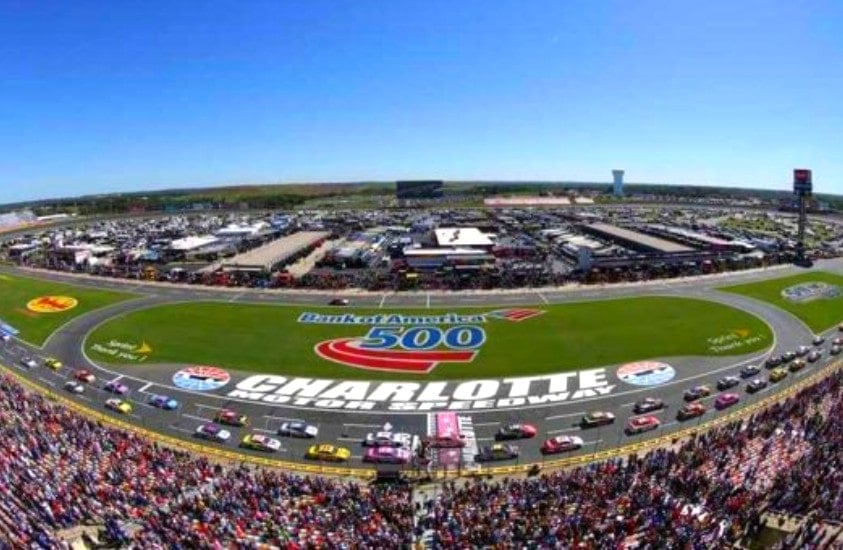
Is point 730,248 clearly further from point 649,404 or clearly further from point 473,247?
point 649,404

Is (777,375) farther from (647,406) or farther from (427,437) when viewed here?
(427,437)

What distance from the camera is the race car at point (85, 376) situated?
204 ft

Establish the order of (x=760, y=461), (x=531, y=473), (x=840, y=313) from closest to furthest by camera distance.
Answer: (x=760, y=461), (x=531, y=473), (x=840, y=313)

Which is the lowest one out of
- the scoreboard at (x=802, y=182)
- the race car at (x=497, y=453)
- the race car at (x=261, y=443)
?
the race car at (x=497, y=453)

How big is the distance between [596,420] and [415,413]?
15569 mm

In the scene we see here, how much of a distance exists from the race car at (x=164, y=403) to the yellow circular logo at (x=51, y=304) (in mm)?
45252

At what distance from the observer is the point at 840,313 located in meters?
82.9

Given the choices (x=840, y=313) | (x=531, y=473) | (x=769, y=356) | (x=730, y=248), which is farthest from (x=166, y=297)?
(x=730, y=248)

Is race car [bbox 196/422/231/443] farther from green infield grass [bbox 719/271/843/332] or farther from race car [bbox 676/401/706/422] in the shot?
green infield grass [bbox 719/271/843/332]

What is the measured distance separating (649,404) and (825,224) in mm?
182741

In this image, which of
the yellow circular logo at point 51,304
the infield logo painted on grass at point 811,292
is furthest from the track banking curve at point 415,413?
the infield logo painted on grass at point 811,292

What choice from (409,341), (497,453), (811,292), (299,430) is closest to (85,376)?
(299,430)

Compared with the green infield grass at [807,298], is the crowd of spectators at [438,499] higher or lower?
lower

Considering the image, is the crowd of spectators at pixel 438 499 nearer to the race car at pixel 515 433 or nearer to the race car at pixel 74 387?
the race car at pixel 515 433
